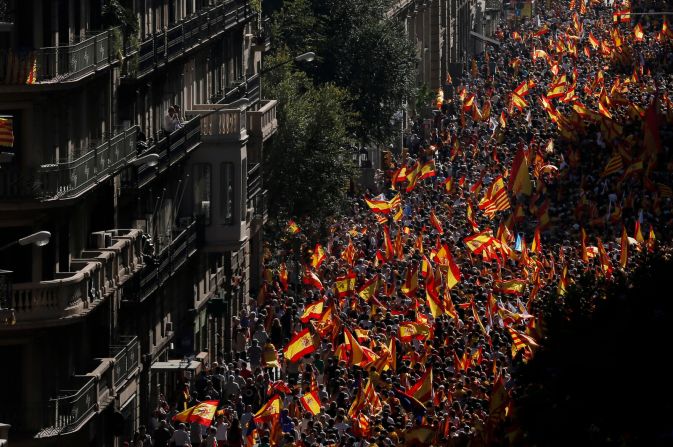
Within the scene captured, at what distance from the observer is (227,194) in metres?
60.6

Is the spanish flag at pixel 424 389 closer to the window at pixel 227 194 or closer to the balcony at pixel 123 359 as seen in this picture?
the balcony at pixel 123 359

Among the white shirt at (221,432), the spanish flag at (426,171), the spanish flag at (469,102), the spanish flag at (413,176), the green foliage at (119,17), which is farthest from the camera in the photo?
the spanish flag at (469,102)

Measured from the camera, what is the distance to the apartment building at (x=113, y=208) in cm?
4366

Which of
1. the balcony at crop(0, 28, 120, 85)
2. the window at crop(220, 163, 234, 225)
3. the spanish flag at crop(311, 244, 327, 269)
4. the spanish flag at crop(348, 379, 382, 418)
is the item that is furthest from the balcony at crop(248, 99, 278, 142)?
the spanish flag at crop(348, 379, 382, 418)

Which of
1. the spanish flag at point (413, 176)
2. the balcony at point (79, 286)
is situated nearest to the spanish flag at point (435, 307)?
the balcony at point (79, 286)

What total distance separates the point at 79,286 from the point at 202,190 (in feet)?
52.5

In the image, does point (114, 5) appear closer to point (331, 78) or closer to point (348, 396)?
point (348, 396)

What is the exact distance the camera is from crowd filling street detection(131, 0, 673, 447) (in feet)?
156

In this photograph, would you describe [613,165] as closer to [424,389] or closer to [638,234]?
[638,234]

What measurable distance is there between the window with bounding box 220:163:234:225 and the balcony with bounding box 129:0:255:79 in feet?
10.2

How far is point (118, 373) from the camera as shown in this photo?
48.8m

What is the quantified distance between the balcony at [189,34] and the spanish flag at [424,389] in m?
9.73

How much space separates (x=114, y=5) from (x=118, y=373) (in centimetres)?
752

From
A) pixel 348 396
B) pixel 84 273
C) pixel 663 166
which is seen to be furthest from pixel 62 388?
pixel 663 166
